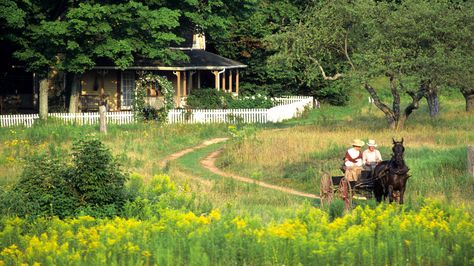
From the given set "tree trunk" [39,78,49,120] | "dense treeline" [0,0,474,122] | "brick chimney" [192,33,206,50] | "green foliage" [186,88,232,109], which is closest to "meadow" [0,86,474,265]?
"dense treeline" [0,0,474,122]

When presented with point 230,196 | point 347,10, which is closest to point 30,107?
point 347,10

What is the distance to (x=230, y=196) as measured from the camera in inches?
992

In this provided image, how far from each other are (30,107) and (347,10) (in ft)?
74.2

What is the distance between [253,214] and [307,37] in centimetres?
2315

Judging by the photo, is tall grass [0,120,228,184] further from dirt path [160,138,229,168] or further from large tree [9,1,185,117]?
large tree [9,1,185,117]

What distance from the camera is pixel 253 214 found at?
69.5 feet

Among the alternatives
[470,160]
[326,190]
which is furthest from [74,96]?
[326,190]

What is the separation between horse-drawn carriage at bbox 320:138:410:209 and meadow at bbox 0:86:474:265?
483 mm

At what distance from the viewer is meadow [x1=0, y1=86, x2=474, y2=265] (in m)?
15.2

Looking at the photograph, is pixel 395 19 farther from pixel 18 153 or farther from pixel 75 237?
pixel 75 237

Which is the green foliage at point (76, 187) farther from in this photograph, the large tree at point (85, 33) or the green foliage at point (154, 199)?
the large tree at point (85, 33)

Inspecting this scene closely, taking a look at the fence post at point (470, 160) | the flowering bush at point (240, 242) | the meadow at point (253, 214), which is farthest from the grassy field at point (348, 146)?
the flowering bush at point (240, 242)

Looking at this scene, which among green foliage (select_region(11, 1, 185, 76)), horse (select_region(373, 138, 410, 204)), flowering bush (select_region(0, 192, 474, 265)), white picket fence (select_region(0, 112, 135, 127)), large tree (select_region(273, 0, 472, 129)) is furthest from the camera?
green foliage (select_region(11, 1, 185, 76))

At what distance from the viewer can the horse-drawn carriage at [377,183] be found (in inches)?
845
